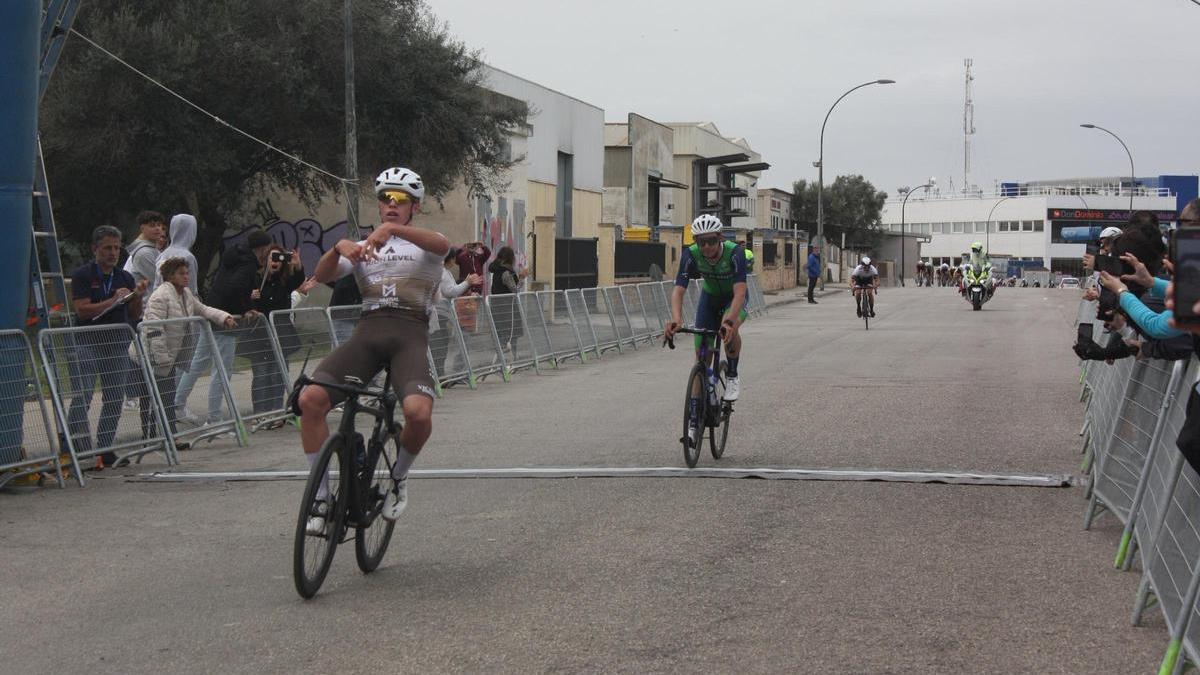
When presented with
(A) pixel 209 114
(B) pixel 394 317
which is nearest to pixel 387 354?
(B) pixel 394 317

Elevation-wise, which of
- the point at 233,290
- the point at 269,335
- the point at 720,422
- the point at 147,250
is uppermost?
the point at 147,250

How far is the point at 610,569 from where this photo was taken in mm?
6660

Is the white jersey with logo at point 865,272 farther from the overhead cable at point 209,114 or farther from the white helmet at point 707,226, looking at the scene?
the white helmet at point 707,226

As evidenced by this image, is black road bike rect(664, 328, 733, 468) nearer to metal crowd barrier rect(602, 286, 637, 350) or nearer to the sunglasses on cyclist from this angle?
the sunglasses on cyclist

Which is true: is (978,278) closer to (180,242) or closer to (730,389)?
(730,389)

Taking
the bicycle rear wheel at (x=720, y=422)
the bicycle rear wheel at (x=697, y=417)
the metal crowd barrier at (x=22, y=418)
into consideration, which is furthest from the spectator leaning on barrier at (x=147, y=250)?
the bicycle rear wheel at (x=720, y=422)

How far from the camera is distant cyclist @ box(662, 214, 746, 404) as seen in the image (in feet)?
34.1

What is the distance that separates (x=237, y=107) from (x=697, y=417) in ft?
67.4

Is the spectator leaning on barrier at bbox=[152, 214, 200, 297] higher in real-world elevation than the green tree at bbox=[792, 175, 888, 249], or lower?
lower

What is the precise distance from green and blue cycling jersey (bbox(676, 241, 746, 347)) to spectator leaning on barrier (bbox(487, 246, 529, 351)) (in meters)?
7.59

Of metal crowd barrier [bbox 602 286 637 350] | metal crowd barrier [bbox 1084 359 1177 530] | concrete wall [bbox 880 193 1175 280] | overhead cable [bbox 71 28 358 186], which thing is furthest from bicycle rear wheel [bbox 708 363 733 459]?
concrete wall [bbox 880 193 1175 280]

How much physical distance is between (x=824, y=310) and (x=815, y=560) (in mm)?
35321

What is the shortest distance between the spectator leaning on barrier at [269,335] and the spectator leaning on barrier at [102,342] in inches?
63.5

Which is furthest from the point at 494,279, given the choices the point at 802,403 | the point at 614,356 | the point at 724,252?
the point at 724,252
